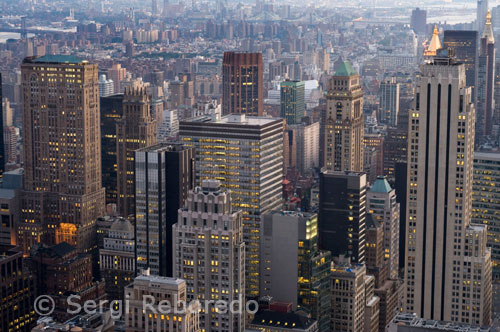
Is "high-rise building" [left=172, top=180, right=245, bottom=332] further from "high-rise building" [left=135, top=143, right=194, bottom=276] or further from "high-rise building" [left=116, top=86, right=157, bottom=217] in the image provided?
"high-rise building" [left=116, top=86, right=157, bottom=217]

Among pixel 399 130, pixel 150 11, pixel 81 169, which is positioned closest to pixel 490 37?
pixel 399 130

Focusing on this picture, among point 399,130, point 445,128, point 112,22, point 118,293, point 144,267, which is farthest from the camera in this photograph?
point 112,22

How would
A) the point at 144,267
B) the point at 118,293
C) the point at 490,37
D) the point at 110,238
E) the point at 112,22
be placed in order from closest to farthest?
the point at 144,267
the point at 118,293
the point at 110,238
the point at 490,37
the point at 112,22

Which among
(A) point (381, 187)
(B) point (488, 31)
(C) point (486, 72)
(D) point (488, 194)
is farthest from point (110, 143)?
(C) point (486, 72)

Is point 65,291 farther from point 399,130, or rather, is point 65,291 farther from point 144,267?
point 399,130

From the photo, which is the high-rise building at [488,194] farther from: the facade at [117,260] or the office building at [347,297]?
the facade at [117,260]

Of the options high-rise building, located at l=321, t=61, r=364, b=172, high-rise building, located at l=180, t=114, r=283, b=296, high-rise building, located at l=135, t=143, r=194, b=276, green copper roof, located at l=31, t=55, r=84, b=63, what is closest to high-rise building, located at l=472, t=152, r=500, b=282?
high-rise building, located at l=180, t=114, r=283, b=296

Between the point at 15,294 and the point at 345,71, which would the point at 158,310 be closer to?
the point at 15,294
